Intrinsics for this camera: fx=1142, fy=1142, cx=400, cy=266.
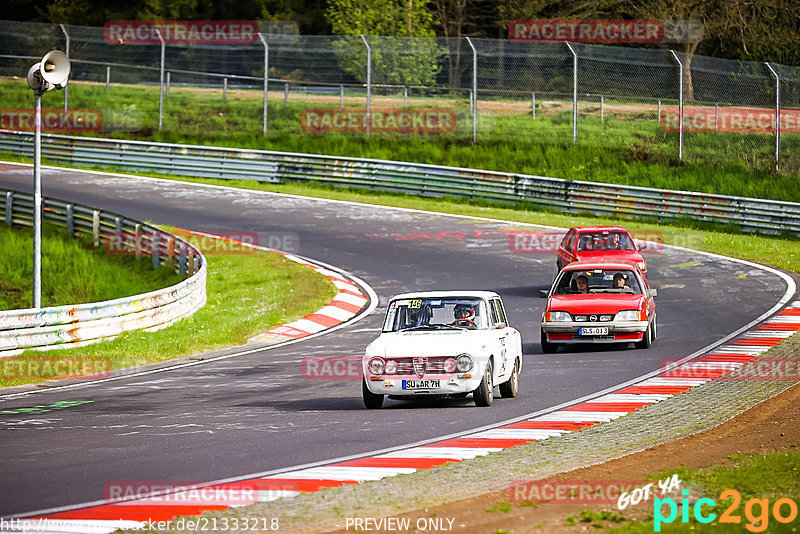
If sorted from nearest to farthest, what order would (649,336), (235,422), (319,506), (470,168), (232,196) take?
(319,506) < (235,422) < (649,336) < (232,196) < (470,168)

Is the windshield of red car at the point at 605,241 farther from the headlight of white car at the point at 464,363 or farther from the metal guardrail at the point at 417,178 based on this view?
the headlight of white car at the point at 464,363

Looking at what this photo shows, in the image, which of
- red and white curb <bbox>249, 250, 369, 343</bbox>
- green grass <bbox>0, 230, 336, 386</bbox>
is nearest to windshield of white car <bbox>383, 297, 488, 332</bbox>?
green grass <bbox>0, 230, 336, 386</bbox>

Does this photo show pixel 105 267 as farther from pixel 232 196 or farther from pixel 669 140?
pixel 669 140

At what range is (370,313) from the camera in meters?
21.1

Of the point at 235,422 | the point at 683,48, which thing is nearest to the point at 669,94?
the point at 683,48

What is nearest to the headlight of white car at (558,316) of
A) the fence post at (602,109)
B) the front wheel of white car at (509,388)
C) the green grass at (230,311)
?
the front wheel of white car at (509,388)

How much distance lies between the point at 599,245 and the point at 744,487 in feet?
46.7

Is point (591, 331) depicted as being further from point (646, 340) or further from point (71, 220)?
point (71, 220)

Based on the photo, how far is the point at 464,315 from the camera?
1344 centimetres

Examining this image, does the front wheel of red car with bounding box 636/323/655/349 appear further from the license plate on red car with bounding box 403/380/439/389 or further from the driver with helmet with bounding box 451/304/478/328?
the license plate on red car with bounding box 403/380/439/389

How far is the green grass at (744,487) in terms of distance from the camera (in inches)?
287

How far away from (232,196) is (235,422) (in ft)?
79.1

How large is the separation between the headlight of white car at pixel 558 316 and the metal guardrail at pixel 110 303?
6687mm

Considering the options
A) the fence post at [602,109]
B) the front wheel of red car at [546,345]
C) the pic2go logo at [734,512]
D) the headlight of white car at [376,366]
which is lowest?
the front wheel of red car at [546,345]
